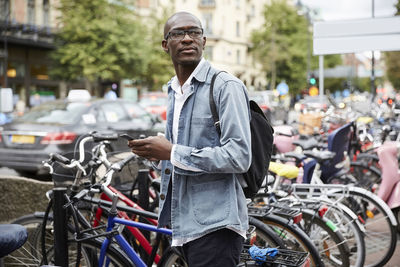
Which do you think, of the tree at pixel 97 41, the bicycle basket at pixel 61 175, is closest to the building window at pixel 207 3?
the tree at pixel 97 41

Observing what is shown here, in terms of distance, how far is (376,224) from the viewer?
4969 mm

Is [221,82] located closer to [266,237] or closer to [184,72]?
[184,72]

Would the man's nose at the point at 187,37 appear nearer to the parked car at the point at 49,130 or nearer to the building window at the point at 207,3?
the parked car at the point at 49,130

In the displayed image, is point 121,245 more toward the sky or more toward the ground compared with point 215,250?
more toward the ground

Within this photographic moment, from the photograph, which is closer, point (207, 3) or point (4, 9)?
point (4, 9)

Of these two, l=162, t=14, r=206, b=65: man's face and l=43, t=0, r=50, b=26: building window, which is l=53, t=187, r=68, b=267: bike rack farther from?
l=43, t=0, r=50, b=26: building window

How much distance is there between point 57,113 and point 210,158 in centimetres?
770

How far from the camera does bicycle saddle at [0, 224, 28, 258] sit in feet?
8.99

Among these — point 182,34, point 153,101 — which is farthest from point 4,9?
point 182,34

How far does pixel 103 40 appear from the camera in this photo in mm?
32656

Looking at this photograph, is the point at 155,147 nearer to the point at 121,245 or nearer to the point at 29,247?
the point at 121,245

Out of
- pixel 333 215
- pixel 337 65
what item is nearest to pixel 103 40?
pixel 333 215

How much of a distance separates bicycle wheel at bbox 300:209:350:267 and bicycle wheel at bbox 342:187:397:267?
68cm

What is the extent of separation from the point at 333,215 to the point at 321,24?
721cm
